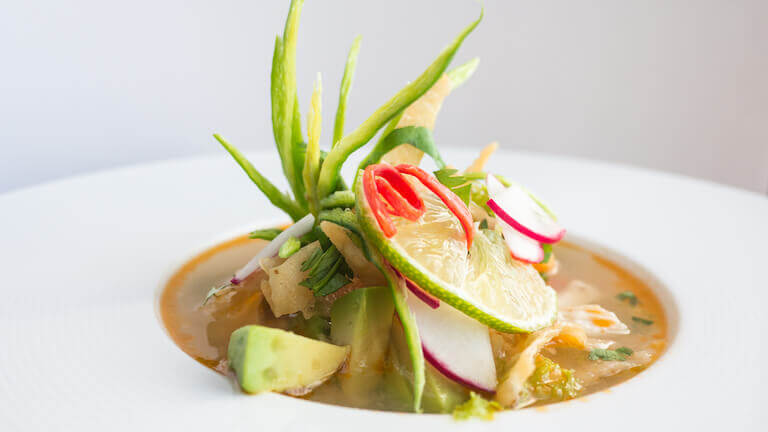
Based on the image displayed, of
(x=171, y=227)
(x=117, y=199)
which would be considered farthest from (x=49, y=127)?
(x=171, y=227)

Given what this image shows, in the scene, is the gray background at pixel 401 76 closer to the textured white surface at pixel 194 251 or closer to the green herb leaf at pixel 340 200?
the textured white surface at pixel 194 251

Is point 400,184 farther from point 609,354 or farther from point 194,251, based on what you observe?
point 194,251

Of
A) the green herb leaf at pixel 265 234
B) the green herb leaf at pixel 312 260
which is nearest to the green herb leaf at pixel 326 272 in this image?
the green herb leaf at pixel 312 260

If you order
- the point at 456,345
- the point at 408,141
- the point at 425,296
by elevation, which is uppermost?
the point at 408,141

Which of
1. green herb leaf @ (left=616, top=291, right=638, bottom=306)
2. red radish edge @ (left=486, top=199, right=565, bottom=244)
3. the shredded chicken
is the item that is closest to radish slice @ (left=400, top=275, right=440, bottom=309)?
red radish edge @ (left=486, top=199, right=565, bottom=244)

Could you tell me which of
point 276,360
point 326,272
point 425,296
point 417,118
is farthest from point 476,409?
point 417,118

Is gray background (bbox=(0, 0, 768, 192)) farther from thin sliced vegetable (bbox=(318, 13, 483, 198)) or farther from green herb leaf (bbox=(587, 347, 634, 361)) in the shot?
green herb leaf (bbox=(587, 347, 634, 361))
